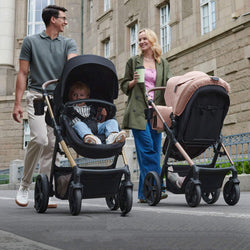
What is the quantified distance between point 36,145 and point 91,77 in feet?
3.07

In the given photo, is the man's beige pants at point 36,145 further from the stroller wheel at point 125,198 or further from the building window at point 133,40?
the building window at point 133,40

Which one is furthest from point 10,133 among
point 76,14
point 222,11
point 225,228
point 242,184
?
point 225,228

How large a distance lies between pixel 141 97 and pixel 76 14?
26.2 meters

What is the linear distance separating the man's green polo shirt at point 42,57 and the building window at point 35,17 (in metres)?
27.8

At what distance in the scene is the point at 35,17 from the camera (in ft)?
105

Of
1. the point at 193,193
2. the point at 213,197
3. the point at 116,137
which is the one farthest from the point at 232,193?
the point at 116,137

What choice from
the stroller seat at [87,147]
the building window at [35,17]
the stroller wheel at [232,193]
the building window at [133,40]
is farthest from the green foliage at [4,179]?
the stroller seat at [87,147]

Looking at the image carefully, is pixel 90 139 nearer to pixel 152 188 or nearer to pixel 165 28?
pixel 152 188

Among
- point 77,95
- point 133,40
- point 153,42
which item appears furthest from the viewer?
point 133,40

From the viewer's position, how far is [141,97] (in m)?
5.53

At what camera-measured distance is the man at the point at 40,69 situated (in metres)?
4.83

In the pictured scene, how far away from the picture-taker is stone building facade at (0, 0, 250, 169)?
14.8 meters

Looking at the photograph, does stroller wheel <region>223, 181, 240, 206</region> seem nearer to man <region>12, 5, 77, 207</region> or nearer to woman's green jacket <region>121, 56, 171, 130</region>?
woman's green jacket <region>121, 56, 171, 130</region>

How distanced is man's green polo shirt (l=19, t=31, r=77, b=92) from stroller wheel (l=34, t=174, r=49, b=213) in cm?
114
